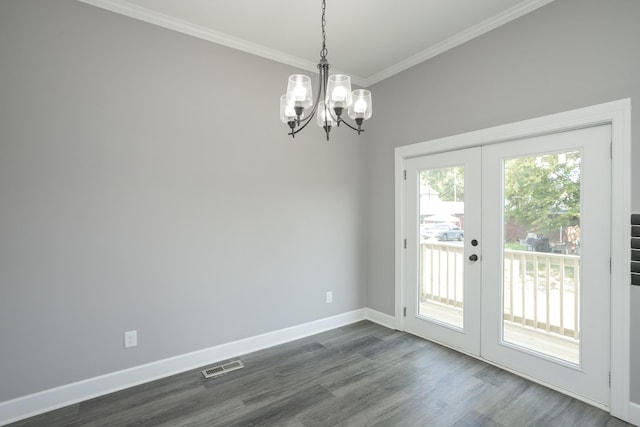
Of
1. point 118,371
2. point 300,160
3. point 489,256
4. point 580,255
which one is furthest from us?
point 300,160

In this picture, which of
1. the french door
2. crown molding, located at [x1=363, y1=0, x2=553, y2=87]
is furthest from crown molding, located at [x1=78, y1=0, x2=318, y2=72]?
the french door

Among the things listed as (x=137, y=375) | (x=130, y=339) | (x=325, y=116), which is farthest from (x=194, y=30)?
(x=137, y=375)

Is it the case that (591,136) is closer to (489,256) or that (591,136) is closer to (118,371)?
(489,256)

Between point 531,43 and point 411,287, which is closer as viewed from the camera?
point 531,43

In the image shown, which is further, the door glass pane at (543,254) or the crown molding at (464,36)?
the crown molding at (464,36)

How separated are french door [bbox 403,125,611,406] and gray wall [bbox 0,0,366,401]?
132cm

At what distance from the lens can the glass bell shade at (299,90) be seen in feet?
5.80

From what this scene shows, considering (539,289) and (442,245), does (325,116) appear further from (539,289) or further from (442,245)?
(539,289)

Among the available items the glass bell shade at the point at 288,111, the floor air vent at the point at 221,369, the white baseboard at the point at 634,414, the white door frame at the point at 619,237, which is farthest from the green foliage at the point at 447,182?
the floor air vent at the point at 221,369

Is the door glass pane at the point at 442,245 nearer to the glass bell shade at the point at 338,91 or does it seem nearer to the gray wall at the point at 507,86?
the gray wall at the point at 507,86

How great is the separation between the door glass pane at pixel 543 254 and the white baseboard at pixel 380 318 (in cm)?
127

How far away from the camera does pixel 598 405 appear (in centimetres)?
222

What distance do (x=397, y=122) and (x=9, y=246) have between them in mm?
3601

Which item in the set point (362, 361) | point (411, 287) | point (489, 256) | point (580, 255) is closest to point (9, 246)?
point (362, 361)
